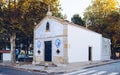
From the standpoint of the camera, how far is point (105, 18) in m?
54.3

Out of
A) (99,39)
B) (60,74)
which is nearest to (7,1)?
(99,39)

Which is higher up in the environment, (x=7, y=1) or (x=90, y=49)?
(x=7, y=1)

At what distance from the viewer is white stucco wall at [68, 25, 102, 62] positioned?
28328mm

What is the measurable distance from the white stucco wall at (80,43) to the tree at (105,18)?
17857 millimetres

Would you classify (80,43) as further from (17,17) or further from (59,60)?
(17,17)

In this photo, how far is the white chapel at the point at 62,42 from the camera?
1095 inches

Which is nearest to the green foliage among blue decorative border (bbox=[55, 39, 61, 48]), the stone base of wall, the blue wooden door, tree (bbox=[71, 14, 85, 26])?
the blue wooden door

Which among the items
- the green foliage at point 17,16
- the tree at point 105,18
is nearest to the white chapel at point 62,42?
the green foliage at point 17,16

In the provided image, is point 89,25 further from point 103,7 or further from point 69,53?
point 69,53

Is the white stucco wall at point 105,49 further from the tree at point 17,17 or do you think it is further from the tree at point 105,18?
the tree at point 17,17

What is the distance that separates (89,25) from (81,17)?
2831mm

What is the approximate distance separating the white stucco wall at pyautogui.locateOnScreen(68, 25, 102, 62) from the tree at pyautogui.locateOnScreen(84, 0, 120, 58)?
58.6 ft

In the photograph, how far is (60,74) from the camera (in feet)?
65.3

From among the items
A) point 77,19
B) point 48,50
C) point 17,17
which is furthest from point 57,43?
point 77,19
